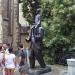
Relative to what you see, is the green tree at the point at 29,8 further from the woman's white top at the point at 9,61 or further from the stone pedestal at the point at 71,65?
the stone pedestal at the point at 71,65

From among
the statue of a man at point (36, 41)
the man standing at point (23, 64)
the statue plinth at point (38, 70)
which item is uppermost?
the statue of a man at point (36, 41)

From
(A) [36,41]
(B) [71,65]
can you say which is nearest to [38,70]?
(A) [36,41]

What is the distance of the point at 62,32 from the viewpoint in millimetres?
22703

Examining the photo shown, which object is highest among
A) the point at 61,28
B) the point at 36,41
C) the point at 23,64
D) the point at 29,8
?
the point at 29,8

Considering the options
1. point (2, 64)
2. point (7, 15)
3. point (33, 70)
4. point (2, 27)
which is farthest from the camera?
point (7, 15)

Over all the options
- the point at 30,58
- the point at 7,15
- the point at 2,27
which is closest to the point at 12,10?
the point at 7,15

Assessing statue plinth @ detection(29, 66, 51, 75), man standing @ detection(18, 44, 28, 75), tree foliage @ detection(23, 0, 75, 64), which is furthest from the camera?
tree foliage @ detection(23, 0, 75, 64)

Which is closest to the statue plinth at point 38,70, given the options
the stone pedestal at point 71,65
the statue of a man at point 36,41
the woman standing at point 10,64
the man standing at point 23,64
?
the statue of a man at point 36,41

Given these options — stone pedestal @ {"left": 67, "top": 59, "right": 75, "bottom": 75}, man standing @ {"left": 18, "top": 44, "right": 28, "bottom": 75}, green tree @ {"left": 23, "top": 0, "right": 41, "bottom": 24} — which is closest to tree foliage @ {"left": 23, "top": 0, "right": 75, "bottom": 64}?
man standing @ {"left": 18, "top": 44, "right": 28, "bottom": 75}

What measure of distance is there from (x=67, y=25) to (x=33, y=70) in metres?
7.57

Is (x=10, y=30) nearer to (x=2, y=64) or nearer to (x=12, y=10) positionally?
(x=12, y=10)

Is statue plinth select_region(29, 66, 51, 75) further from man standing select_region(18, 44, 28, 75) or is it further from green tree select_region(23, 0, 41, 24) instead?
green tree select_region(23, 0, 41, 24)

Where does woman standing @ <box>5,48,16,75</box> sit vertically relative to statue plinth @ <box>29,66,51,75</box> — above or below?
above

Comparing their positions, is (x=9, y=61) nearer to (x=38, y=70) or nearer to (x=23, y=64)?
(x=23, y=64)
